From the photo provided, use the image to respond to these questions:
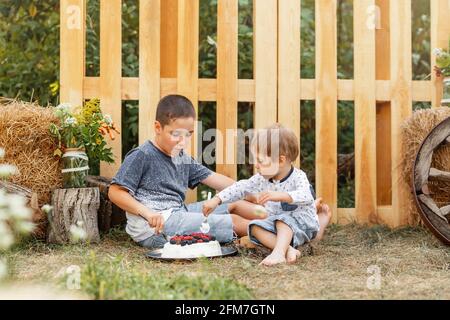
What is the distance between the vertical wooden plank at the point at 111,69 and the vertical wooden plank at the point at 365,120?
5.00 ft

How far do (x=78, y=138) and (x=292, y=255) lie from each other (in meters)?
1.38

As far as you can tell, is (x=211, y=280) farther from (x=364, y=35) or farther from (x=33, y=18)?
(x=33, y=18)

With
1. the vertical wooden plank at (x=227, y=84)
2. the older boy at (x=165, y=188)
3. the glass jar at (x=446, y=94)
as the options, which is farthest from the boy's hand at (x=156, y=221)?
the glass jar at (x=446, y=94)

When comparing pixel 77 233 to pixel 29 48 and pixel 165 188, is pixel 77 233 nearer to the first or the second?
pixel 165 188

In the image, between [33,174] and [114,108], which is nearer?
[33,174]

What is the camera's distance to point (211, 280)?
7.81ft

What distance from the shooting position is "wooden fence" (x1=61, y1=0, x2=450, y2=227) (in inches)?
165

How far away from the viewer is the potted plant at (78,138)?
12.1ft

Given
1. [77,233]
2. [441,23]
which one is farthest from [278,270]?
[441,23]

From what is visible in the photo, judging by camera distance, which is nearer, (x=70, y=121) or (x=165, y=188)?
(x=70, y=121)

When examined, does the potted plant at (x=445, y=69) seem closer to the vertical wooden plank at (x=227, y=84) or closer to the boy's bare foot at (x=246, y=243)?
the vertical wooden plank at (x=227, y=84)

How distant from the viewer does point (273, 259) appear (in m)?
3.12
